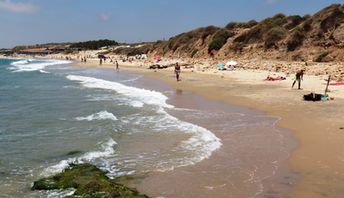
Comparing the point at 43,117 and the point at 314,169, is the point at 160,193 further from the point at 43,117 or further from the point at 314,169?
the point at 43,117

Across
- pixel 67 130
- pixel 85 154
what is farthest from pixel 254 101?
pixel 85 154

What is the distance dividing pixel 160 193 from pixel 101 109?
13.8 metres

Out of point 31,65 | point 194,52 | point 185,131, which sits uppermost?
point 194,52

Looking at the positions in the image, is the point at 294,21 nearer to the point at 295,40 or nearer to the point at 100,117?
the point at 295,40

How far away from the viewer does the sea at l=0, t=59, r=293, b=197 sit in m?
11.7

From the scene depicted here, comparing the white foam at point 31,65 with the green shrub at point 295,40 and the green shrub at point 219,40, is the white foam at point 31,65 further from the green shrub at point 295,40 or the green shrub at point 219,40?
the green shrub at point 295,40

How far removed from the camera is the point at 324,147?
12.5 metres

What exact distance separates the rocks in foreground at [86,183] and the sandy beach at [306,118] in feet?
11.9

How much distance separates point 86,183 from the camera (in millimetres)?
9688

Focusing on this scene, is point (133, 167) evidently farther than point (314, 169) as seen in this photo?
Yes

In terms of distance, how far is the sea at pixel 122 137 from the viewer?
11695 millimetres

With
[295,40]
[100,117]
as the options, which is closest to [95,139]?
[100,117]

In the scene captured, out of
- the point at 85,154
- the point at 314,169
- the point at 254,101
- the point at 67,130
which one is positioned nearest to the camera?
the point at 314,169

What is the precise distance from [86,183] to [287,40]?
144ft
